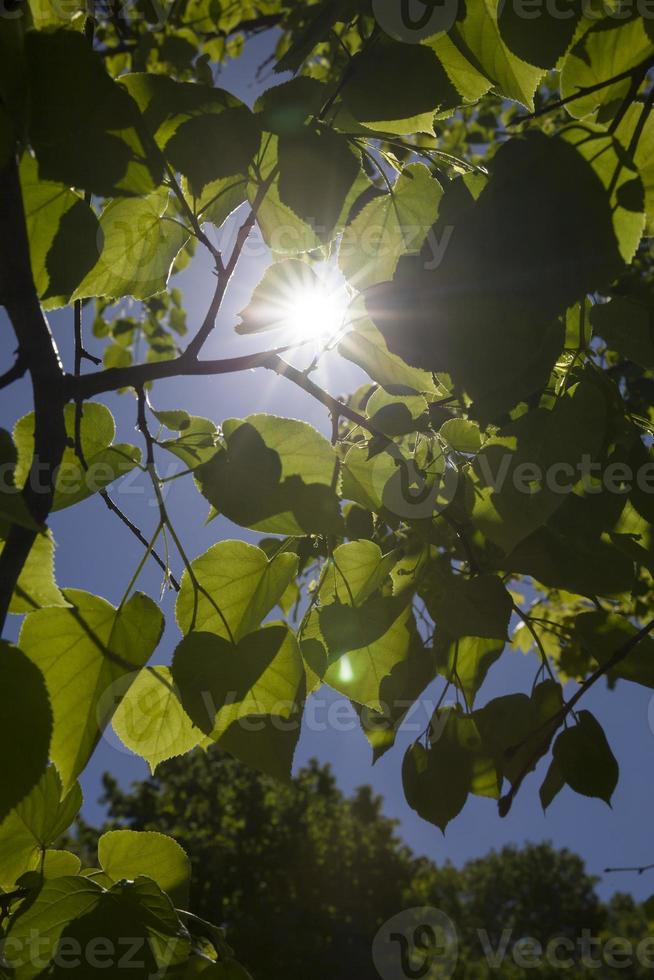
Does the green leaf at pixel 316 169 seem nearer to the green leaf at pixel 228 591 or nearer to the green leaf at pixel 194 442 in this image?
the green leaf at pixel 194 442

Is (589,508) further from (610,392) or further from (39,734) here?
(39,734)

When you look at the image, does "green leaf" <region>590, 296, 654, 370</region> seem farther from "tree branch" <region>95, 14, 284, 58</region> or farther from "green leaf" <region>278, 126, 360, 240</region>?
"tree branch" <region>95, 14, 284, 58</region>

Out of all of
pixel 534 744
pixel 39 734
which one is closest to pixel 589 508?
pixel 534 744

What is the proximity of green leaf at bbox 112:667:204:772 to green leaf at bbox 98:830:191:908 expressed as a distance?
14cm

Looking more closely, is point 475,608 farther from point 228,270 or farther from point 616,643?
point 228,270

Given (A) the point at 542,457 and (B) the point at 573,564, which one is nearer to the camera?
(A) the point at 542,457

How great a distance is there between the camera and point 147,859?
1.05 metres

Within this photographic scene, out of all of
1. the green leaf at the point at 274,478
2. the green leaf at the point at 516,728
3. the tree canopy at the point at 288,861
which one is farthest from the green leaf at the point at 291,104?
the tree canopy at the point at 288,861

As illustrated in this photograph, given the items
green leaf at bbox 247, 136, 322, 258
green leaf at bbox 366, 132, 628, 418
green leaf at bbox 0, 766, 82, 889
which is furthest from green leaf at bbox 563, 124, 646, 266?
green leaf at bbox 0, 766, 82, 889

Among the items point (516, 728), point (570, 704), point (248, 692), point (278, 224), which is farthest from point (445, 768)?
point (278, 224)

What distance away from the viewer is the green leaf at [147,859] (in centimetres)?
104

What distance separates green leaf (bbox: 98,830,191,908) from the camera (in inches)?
40.8

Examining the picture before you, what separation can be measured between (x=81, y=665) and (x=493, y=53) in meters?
0.90

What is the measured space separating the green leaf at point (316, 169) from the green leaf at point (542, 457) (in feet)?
1.16
